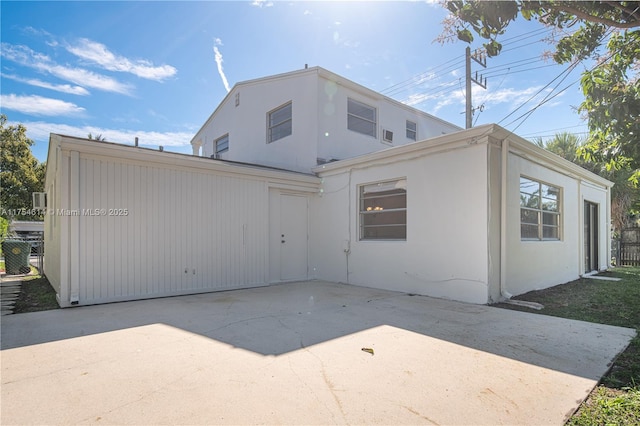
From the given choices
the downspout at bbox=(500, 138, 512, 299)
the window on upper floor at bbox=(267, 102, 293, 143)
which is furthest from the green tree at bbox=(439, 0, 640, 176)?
the window on upper floor at bbox=(267, 102, 293, 143)

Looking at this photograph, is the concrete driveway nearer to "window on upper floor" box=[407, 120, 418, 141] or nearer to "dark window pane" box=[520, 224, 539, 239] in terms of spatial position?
"dark window pane" box=[520, 224, 539, 239]

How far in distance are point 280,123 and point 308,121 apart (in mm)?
1574

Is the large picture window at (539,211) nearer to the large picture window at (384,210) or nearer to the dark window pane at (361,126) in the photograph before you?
the large picture window at (384,210)

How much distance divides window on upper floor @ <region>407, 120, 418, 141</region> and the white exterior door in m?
6.42

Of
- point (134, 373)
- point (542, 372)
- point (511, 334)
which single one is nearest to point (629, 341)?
point (511, 334)

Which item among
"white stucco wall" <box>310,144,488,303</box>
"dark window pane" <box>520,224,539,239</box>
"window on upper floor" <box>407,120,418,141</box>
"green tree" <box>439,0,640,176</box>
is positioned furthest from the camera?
"window on upper floor" <box>407,120,418,141</box>

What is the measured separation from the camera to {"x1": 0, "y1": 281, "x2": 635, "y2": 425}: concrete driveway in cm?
227

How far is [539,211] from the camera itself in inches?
300

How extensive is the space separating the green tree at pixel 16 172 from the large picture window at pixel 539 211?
931 inches

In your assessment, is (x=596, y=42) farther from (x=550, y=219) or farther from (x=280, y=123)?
(x=280, y=123)

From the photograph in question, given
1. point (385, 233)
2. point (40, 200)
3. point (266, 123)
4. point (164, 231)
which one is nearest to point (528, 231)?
point (385, 233)

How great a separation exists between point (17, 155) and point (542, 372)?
25.6 metres

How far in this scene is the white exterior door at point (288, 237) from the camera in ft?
27.8

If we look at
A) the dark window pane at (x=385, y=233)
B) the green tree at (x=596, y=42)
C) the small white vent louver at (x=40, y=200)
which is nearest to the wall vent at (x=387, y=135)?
the dark window pane at (x=385, y=233)
